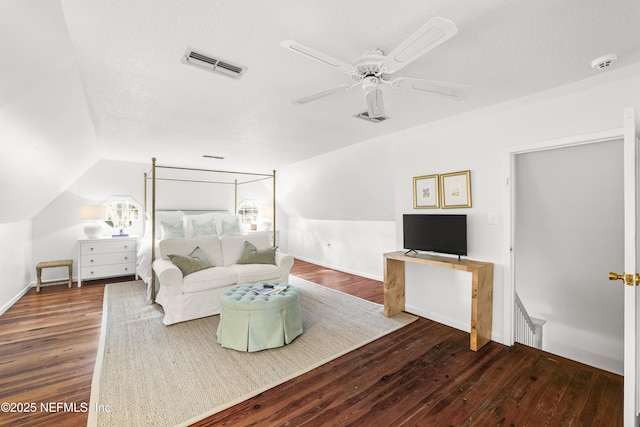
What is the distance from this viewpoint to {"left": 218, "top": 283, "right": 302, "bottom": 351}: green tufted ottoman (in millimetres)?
2658

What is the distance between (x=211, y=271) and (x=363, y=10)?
10.7 ft

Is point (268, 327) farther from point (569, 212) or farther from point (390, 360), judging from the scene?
point (569, 212)

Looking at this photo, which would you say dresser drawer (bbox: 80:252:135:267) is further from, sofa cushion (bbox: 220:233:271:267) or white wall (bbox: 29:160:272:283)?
sofa cushion (bbox: 220:233:271:267)

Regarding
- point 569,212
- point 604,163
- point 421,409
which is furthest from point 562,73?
point 421,409

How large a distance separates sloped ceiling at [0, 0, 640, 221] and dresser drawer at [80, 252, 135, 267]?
188 centimetres

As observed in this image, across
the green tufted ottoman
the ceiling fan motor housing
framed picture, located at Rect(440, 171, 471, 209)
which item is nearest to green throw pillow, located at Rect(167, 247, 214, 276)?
the green tufted ottoman

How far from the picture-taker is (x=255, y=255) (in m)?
4.20

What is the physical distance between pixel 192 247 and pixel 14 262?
8.06ft

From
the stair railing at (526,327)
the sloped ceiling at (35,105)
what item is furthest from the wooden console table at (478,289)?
the sloped ceiling at (35,105)

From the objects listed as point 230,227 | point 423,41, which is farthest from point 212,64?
point 230,227

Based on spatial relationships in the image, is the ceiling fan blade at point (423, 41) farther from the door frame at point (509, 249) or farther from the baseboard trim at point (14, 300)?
the baseboard trim at point (14, 300)

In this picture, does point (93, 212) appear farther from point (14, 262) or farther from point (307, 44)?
point (307, 44)

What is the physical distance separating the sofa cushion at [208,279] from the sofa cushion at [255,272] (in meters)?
0.09

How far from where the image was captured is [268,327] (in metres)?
2.70
